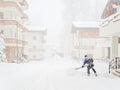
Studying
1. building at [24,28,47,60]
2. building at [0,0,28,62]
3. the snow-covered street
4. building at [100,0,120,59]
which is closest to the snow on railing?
building at [100,0,120,59]

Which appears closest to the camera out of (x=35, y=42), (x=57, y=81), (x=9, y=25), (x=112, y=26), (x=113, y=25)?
(x=57, y=81)

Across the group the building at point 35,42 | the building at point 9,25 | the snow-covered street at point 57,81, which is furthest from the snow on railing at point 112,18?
the building at point 35,42

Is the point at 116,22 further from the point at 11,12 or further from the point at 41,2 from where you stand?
the point at 41,2

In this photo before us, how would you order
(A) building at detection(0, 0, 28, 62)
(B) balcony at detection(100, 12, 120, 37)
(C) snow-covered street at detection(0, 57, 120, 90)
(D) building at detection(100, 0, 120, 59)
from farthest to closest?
(A) building at detection(0, 0, 28, 62), (D) building at detection(100, 0, 120, 59), (B) balcony at detection(100, 12, 120, 37), (C) snow-covered street at detection(0, 57, 120, 90)

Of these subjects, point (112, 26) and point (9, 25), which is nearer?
point (112, 26)

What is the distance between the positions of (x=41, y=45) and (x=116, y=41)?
44.5m

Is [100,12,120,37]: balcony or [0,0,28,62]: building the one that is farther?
[0,0,28,62]: building

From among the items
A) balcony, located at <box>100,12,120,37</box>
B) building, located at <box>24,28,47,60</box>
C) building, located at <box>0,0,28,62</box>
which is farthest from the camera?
building, located at <box>24,28,47,60</box>

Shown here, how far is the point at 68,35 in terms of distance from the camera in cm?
8331

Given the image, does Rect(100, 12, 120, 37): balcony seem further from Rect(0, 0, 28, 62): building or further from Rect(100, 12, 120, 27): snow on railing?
Rect(0, 0, 28, 62): building

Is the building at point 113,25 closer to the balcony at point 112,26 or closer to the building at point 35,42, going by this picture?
the balcony at point 112,26

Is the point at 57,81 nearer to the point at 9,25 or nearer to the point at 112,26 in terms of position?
the point at 112,26

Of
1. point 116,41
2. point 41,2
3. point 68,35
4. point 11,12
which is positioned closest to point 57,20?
point 41,2

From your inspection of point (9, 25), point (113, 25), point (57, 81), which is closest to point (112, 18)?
point (113, 25)
